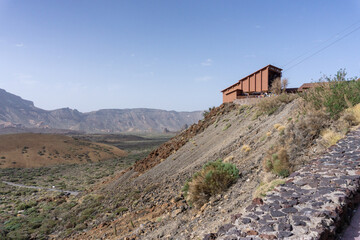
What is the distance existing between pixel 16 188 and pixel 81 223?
2001 cm

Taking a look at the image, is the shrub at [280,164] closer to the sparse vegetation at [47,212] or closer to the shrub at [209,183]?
the shrub at [209,183]

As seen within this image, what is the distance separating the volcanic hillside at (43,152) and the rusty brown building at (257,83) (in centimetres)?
3838

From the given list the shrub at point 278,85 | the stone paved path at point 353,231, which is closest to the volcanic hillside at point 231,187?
the stone paved path at point 353,231

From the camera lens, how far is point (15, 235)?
12.7 m

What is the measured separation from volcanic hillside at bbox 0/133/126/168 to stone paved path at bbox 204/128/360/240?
50.7 metres

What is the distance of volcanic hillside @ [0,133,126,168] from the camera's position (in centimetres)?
4677

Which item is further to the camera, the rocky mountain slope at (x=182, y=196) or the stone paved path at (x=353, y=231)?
the rocky mountain slope at (x=182, y=196)

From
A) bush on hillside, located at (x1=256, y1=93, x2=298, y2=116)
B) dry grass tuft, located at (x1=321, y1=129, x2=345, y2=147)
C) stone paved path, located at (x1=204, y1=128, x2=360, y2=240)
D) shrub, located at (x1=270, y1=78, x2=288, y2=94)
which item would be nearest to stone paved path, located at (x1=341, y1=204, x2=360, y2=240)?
stone paved path, located at (x1=204, y1=128, x2=360, y2=240)

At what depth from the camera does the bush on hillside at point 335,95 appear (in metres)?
9.00

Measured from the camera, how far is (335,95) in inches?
377

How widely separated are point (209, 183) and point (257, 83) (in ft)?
63.1

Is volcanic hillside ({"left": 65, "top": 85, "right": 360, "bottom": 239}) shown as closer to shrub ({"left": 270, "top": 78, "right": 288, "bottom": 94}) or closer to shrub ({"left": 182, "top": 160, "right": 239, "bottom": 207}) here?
shrub ({"left": 182, "top": 160, "right": 239, "bottom": 207})

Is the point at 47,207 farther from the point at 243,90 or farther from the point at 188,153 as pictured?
the point at 243,90

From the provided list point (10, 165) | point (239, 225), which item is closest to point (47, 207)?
point (239, 225)
